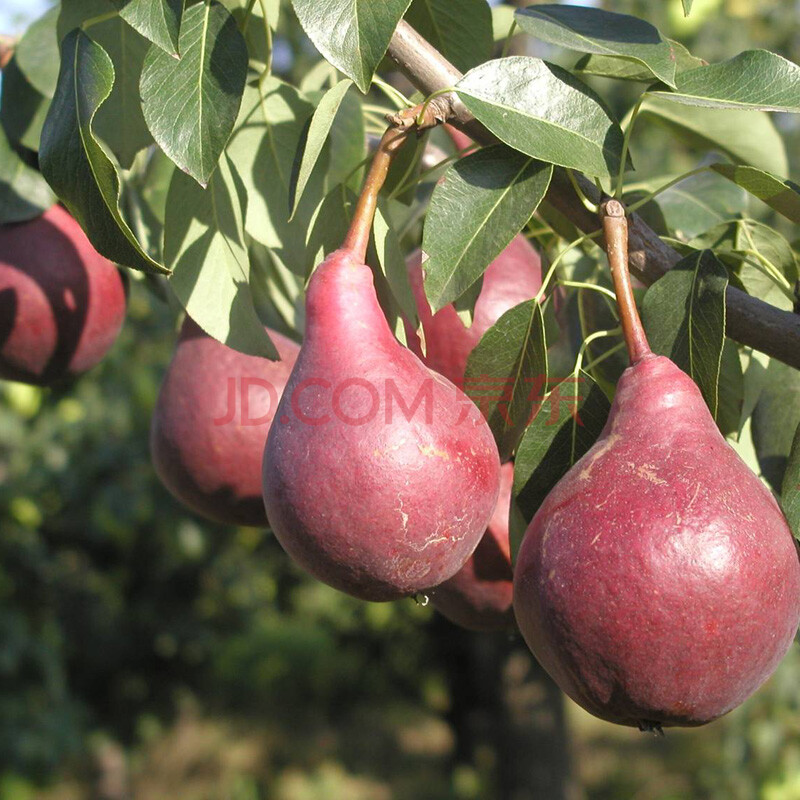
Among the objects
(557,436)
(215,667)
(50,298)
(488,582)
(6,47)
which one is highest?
→ (6,47)

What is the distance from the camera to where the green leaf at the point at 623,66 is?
920mm

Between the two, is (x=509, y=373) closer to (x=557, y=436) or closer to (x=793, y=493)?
(x=557, y=436)

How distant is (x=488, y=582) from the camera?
1.00 metres

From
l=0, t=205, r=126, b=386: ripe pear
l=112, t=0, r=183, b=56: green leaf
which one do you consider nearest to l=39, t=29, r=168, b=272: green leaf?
l=112, t=0, r=183, b=56: green leaf

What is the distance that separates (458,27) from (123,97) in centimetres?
36

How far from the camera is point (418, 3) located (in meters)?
0.99

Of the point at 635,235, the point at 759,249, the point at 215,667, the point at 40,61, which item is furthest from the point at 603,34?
the point at 215,667

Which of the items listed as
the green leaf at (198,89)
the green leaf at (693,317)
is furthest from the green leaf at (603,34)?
the green leaf at (198,89)

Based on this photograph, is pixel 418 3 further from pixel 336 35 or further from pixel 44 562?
pixel 44 562

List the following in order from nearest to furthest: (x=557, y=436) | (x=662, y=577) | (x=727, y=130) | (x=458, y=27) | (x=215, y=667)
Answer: (x=662, y=577), (x=557, y=436), (x=458, y=27), (x=727, y=130), (x=215, y=667)

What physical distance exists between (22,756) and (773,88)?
3.49m

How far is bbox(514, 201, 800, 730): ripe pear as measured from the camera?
665mm

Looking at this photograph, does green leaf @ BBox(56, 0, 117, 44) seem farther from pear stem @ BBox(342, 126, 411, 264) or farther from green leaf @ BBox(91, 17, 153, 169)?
pear stem @ BBox(342, 126, 411, 264)

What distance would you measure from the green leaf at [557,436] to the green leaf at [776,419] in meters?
0.19
